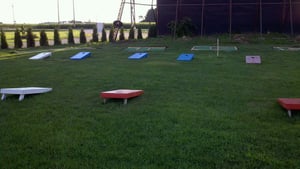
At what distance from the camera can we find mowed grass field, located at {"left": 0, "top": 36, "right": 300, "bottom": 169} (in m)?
3.32

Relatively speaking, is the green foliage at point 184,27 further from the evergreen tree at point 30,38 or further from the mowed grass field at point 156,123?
the mowed grass field at point 156,123

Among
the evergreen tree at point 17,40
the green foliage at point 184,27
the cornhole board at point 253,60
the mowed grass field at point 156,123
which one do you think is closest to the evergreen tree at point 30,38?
the evergreen tree at point 17,40

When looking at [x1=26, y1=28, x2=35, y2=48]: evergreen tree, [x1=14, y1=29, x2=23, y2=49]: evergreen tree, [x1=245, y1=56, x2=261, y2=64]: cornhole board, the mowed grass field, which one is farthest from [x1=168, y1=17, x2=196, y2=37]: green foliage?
the mowed grass field

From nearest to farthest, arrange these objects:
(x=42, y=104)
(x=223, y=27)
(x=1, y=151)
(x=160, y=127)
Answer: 1. (x=1, y=151)
2. (x=160, y=127)
3. (x=42, y=104)
4. (x=223, y=27)

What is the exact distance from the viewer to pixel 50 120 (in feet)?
15.5

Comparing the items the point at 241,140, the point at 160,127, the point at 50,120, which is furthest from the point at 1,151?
the point at 241,140

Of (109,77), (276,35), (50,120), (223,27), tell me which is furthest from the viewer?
(223,27)

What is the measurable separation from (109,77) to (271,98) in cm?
422

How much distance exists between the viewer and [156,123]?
4.43 metres

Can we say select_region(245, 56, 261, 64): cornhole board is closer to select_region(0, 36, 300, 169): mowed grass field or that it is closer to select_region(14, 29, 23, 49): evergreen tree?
select_region(0, 36, 300, 169): mowed grass field

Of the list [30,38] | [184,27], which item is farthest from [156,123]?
[30,38]

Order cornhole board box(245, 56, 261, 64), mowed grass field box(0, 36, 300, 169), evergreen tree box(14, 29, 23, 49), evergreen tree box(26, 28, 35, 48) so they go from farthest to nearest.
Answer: evergreen tree box(26, 28, 35, 48) → evergreen tree box(14, 29, 23, 49) → cornhole board box(245, 56, 261, 64) → mowed grass field box(0, 36, 300, 169)

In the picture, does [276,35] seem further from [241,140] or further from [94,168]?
[94,168]

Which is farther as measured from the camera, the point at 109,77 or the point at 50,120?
the point at 109,77
